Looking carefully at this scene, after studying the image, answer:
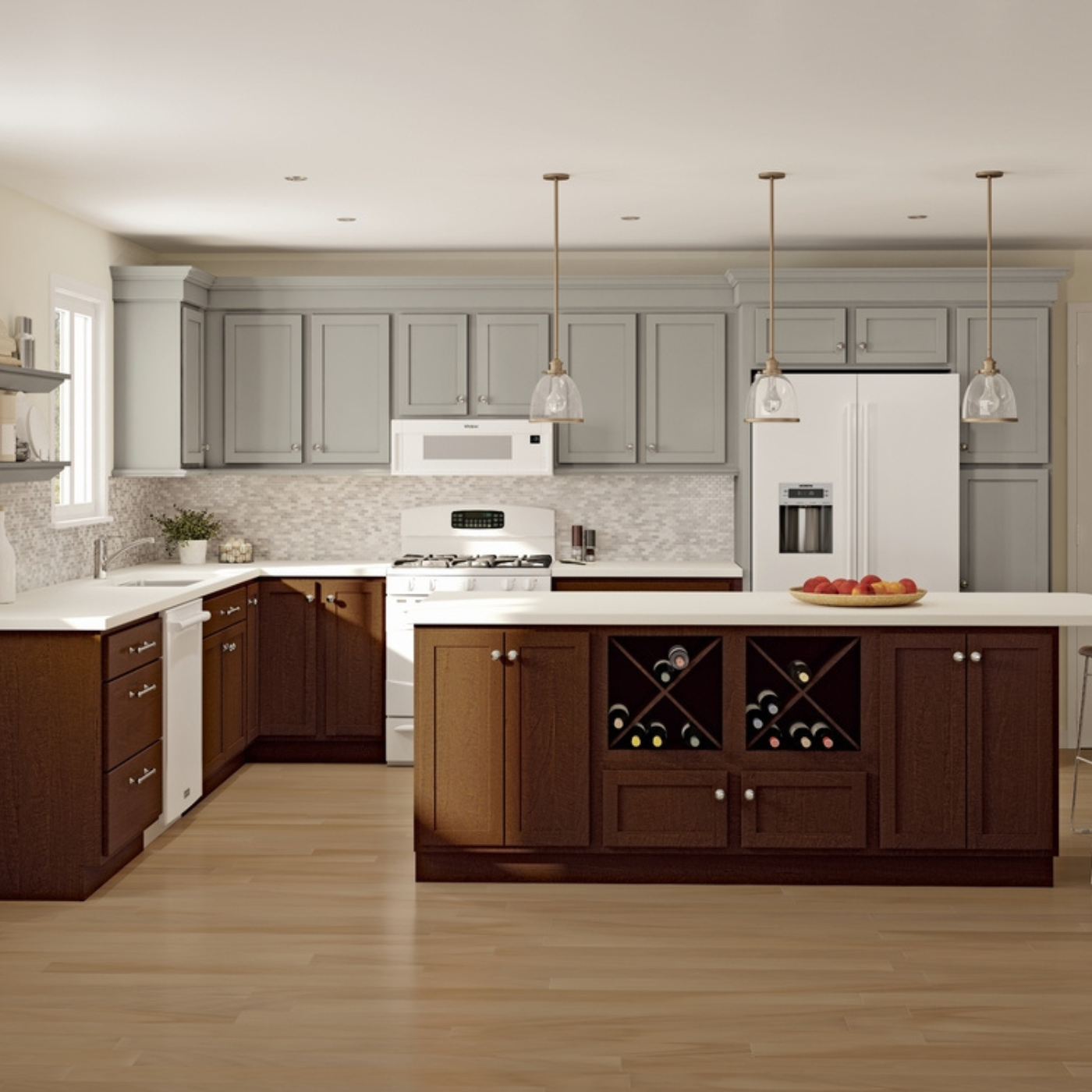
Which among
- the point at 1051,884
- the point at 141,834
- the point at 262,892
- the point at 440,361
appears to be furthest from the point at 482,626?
the point at 440,361

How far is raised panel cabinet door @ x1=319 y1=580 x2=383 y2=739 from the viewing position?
6633 mm

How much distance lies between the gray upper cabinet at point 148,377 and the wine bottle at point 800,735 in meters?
3.39

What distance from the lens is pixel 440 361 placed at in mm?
6816

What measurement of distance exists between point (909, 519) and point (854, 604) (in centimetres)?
205

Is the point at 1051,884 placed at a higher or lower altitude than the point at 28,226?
lower

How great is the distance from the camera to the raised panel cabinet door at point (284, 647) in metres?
A: 6.62

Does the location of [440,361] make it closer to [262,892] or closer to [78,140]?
[78,140]

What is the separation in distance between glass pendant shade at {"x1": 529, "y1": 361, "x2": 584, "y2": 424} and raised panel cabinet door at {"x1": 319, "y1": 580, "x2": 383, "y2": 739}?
2096 millimetres

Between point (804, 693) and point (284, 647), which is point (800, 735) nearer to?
point (804, 693)

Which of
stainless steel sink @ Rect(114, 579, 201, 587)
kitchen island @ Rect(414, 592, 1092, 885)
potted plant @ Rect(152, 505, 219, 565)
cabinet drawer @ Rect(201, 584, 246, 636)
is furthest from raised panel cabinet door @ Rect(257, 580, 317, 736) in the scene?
kitchen island @ Rect(414, 592, 1092, 885)

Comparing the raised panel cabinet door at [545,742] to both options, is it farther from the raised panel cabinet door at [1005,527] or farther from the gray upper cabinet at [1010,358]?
the gray upper cabinet at [1010,358]

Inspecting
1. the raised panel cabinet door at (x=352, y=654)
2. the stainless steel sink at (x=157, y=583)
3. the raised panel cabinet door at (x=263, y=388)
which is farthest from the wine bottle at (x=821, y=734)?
the raised panel cabinet door at (x=263, y=388)

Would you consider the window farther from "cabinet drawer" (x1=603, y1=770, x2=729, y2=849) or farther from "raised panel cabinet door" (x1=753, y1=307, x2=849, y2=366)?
"raised panel cabinet door" (x1=753, y1=307, x2=849, y2=366)

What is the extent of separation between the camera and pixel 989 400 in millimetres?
4855
